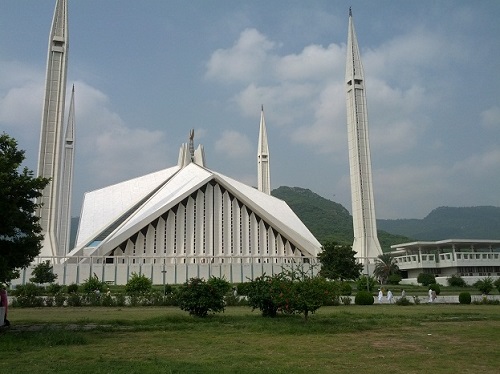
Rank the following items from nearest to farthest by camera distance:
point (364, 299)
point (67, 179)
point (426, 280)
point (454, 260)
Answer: point (364, 299) → point (426, 280) → point (454, 260) → point (67, 179)

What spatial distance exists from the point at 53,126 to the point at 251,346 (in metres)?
24.8

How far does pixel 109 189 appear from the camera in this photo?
121ft

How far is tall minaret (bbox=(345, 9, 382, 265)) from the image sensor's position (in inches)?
1214

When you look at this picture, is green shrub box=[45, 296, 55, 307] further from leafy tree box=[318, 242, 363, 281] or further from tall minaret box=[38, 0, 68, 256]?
leafy tree box=[318, 242, 363, 281]

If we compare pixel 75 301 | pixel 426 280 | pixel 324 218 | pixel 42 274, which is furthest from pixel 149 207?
pixel 324 218

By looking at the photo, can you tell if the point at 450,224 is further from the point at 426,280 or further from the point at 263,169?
the point at 426,280

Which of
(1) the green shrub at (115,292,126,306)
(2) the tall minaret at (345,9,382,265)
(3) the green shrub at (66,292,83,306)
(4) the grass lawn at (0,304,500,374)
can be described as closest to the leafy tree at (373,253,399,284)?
(2) the tall minaret at (345,9,382,265)

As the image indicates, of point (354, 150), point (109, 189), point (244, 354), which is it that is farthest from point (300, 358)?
point (109, 189)

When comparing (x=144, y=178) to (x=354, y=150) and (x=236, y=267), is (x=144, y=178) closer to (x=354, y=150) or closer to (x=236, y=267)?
(x=236, y=267)

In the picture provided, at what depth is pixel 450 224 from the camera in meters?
160

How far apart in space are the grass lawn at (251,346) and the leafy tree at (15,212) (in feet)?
3.96

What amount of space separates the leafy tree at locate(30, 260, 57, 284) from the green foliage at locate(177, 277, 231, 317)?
628 inches

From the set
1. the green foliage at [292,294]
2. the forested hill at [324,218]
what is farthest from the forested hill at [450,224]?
the green foliage at [292,294]

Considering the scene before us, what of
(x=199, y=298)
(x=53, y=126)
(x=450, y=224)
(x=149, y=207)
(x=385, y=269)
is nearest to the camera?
(x=199, y=298)
